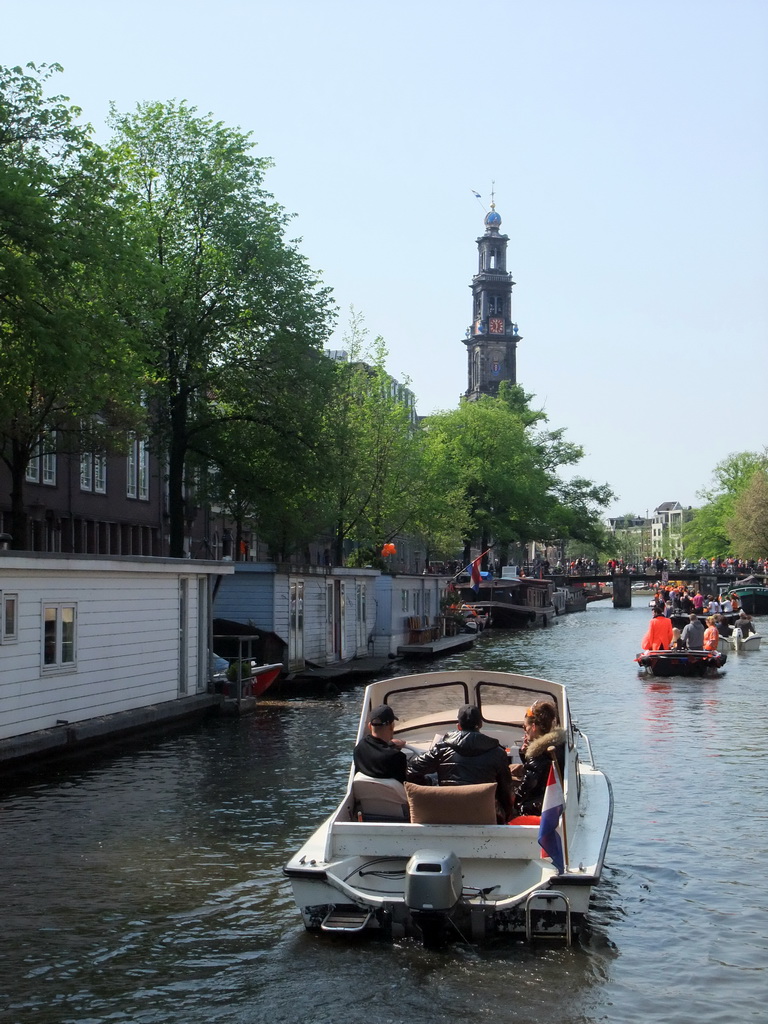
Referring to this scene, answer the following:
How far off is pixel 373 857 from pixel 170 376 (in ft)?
111

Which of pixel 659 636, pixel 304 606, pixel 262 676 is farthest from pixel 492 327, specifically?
pixel 262 676

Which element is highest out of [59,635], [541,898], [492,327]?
[492,327]

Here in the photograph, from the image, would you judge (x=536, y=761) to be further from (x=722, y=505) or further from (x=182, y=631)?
(x=722, y=505)

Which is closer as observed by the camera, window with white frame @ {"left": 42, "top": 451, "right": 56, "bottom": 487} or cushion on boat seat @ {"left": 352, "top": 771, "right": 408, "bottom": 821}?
cushion on boat seat @ {"left": 352, "top": 771, "right": 408, "bottom": 821}

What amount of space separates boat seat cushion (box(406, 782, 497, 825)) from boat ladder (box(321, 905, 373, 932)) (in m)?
1.10

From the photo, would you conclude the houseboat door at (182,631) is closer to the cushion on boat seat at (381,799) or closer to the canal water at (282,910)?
the canal water at (282,910)

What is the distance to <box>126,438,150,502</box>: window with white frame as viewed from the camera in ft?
178

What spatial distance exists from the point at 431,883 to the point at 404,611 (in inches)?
1782

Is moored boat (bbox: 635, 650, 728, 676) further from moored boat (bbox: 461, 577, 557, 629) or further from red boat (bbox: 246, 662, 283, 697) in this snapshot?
moored boat (bbox: 461, 577, 557, 629)

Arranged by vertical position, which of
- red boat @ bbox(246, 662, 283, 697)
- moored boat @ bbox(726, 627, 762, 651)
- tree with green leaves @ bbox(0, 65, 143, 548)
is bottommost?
moored boat @ bbox(726, 627, 762, 651)

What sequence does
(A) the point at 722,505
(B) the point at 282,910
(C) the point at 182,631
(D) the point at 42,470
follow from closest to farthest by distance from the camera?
(B) the point at 282,910, (C) the point at 182,631, (D) the point at 42,470, (A) the point at 722,505

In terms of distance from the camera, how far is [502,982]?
11.2 meters

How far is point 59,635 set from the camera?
2431 cm

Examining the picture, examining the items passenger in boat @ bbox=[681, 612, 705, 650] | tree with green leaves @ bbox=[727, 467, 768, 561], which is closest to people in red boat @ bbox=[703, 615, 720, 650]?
passenger in boat @ bbox=[681, 612, 705, 650]
